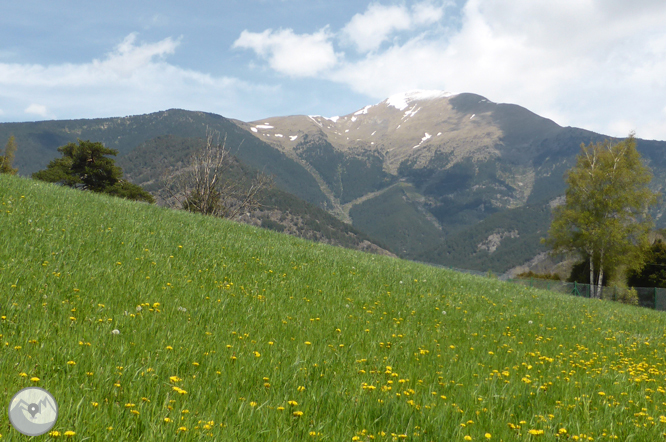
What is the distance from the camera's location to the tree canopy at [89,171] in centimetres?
5253

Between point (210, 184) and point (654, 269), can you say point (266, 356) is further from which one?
point (654, 269)

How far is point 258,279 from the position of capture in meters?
8.29

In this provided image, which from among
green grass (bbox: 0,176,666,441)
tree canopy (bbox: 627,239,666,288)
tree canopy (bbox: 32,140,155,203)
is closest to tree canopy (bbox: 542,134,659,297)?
tree canopy (bbox: 627,239,666,288)

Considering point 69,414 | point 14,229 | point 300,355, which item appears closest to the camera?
point 69,414

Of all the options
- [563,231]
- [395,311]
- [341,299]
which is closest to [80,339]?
[341,299]

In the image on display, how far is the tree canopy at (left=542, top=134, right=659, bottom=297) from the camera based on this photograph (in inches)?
1628

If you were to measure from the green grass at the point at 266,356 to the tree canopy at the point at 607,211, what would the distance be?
38.7 metres

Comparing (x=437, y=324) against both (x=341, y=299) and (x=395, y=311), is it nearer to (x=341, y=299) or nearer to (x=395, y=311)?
(x=395, y=311)

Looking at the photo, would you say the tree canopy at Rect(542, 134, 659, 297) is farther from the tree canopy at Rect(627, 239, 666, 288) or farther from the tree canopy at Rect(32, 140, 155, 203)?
the tree canopy at Rect(32, 140, 155, 203)

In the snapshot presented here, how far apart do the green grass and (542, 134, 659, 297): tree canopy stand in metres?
38.7

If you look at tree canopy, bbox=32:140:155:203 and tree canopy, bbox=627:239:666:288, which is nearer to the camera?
tree canopy, bbox=627:239:666:288

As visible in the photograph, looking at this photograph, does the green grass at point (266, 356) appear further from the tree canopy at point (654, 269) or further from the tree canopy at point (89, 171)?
the tree canopy at point (89, 171)

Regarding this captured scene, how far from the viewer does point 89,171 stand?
52.4 meters

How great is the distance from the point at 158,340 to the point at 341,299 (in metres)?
4.38
